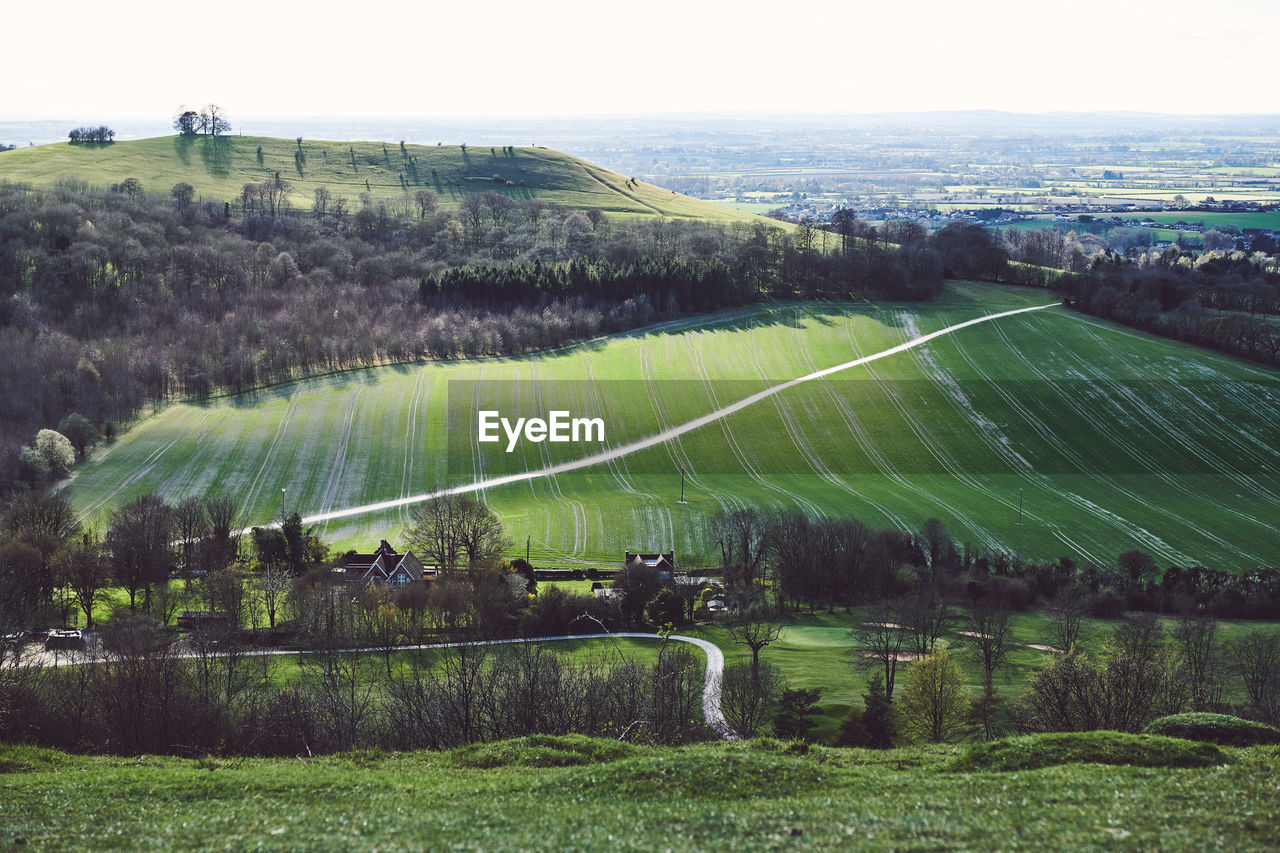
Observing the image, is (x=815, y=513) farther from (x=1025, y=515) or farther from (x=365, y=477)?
(x=365, y=477)

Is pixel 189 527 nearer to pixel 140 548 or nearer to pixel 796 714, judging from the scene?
pixel 140 548

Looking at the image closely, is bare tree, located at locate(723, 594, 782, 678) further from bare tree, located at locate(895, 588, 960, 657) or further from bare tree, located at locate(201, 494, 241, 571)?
bare tree, located at locate(201, 494, 241, 571)

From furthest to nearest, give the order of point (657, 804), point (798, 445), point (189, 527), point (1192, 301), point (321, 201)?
1. point (321, 201)
2. point (1192, 301)
3. point (798, 445)
4. point (189, 527)
5. point (657, 804)

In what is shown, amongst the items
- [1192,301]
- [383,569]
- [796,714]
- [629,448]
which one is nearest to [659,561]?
[383,569]

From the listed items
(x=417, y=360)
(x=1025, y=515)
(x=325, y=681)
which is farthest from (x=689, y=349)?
(x=325, y=681)

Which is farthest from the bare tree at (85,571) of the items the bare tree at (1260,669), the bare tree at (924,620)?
the bare tree at (1260,669)
